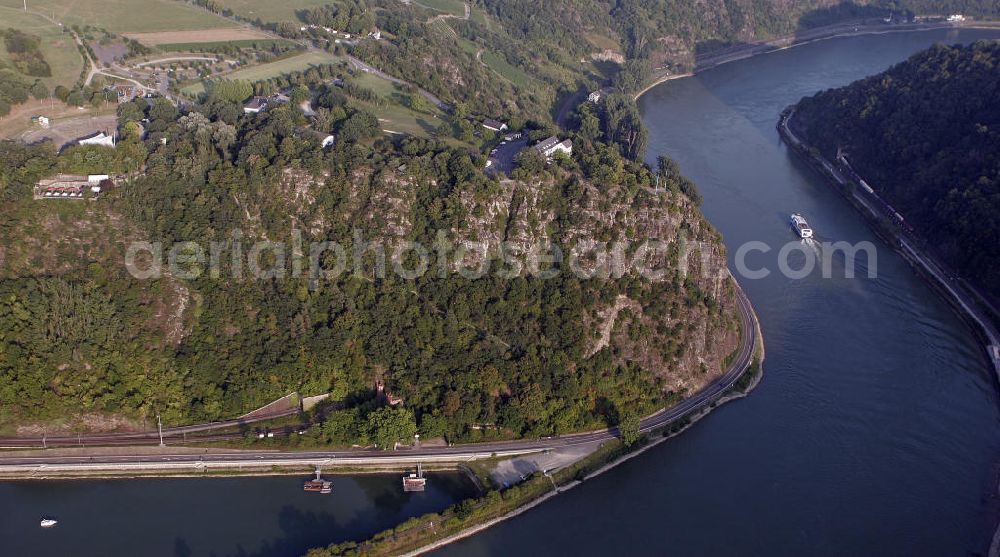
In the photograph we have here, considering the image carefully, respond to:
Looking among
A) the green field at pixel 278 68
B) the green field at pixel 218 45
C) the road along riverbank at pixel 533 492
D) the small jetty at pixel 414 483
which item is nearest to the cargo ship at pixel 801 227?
the road along riverbank at pixel 533 492

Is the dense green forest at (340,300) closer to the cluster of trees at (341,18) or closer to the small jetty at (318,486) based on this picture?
the small jetty at (318,486)

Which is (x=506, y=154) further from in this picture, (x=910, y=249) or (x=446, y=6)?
(x=446, y=6)

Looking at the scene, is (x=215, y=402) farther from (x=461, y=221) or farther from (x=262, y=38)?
(x=262, y=38)

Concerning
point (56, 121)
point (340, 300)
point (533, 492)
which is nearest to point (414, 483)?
point (533, 492)

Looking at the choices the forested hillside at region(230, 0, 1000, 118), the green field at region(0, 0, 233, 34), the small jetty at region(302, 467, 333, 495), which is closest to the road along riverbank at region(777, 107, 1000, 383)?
the forested hillside at region(230, 0, 1000, 118)

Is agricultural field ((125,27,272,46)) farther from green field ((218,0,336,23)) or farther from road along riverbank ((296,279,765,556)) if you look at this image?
road along riverbank ((296,279,765,556))

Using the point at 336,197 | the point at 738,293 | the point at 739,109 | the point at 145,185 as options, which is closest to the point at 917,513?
the point at 738,293

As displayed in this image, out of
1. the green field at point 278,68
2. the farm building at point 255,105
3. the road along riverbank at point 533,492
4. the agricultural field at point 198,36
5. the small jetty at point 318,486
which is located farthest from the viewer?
the agricultural field at point 198,36
